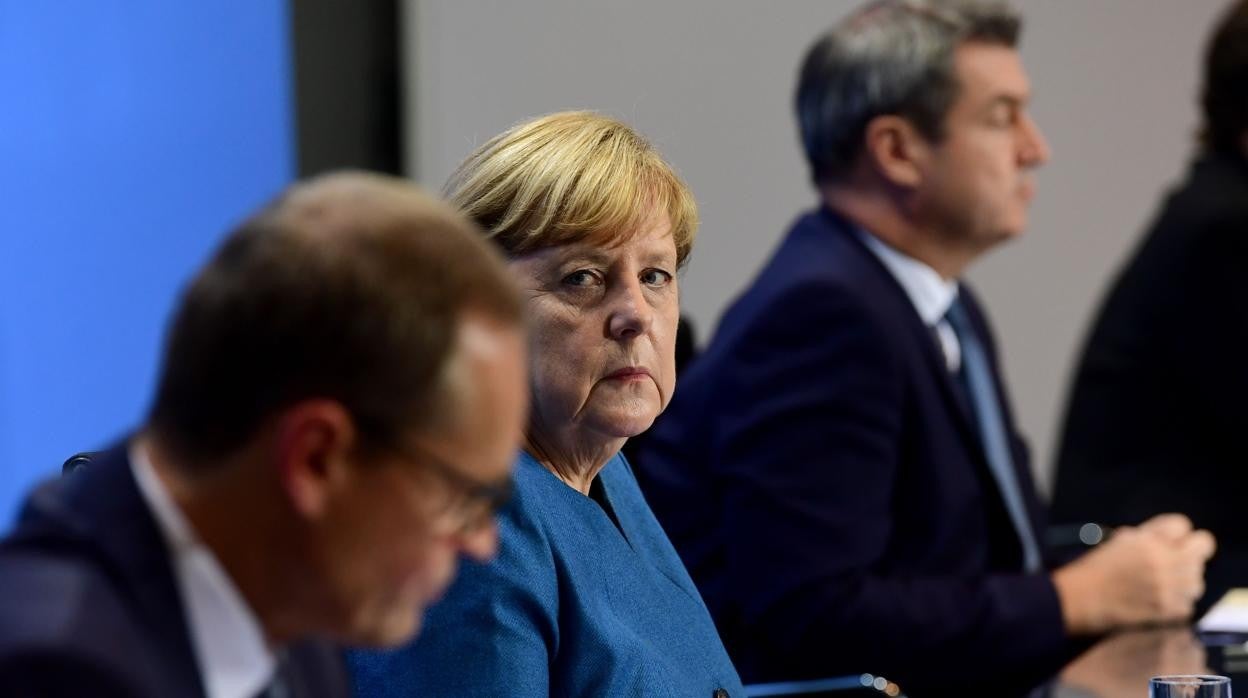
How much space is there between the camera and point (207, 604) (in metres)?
1.02

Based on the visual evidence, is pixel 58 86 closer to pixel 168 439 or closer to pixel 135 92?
pixel 135 92

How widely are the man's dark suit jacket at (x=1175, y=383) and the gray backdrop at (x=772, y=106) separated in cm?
121

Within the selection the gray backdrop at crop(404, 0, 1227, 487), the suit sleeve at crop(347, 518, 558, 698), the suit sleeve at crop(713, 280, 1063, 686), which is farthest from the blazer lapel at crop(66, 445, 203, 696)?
the gray backdrop at crop(404, 0, 1227, 487)

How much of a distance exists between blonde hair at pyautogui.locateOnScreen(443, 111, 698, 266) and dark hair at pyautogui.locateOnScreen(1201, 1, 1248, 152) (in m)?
2.19

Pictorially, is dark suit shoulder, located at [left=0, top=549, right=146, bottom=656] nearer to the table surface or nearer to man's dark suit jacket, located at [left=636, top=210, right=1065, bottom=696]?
the table surface

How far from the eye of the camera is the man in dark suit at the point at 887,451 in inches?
107

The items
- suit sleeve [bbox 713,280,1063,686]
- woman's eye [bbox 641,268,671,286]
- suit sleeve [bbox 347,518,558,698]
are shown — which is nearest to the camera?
suit sleeve [bbox 347,518,558,698]

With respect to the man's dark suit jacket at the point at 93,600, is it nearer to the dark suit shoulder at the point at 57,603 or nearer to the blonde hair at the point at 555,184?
the dark suit shoulder at the point at 57,603

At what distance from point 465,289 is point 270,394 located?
0.12 meters

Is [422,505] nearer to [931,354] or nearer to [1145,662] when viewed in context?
[1145,662]

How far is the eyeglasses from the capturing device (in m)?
1.01

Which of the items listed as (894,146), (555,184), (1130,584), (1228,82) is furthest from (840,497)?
(1228,82)

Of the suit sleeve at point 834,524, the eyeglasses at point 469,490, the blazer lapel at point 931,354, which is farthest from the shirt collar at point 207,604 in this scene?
the blazer lapel at point 931,354

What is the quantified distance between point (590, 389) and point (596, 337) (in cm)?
6
